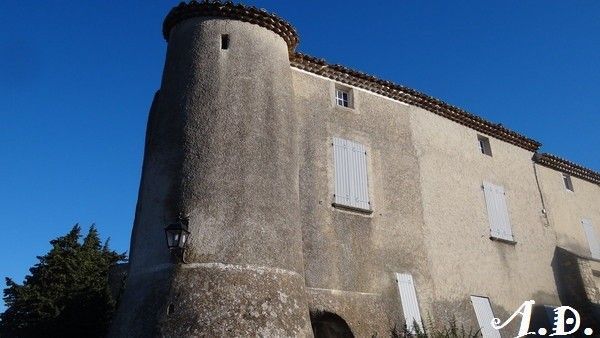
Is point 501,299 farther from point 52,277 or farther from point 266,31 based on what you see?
point 52,277

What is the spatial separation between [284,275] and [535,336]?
8092 mm

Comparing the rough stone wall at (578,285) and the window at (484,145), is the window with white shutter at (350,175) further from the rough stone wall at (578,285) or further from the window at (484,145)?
the rough stone wall at (578,285)

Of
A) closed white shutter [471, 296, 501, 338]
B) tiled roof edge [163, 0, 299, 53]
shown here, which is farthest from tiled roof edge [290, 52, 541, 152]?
closed white shutter [471, 296, 501, 338]

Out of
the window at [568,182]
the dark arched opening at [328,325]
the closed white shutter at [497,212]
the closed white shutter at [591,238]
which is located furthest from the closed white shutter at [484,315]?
the window at [568,182]

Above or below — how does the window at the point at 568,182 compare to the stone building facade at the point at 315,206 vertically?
above

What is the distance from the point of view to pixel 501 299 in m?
12.3

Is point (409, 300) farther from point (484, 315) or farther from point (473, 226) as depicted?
point (473, 226)

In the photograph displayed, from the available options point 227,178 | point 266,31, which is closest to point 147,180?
point 227,178

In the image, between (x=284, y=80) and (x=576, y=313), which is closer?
(x=284, y=80)

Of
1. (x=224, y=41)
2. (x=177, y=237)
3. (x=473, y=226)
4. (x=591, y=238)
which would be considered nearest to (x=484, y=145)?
(x=473, y=226)

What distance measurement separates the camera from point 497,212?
44.6ft

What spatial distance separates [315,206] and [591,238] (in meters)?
11.4

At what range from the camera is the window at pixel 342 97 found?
1185cm

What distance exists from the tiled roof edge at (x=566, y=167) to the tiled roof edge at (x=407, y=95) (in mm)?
A: 390
